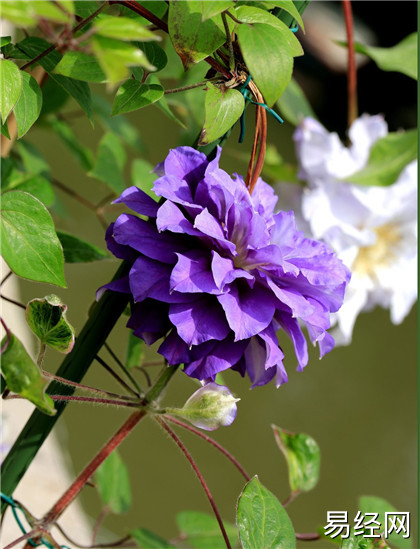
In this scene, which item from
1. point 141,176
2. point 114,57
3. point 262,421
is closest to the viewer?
point 114,57

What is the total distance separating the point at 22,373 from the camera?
6.4 inches

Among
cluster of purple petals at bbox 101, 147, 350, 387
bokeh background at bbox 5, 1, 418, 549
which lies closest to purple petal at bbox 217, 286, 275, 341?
cluster of purple petals at bbox 101, 147, 350, 387

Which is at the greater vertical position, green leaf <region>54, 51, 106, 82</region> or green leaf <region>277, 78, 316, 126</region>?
green leaf <region>277, 78, 316, 126</region>

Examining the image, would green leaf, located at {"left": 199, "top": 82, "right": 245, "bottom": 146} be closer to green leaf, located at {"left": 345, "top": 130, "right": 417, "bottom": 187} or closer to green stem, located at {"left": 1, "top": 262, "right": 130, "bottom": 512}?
green stem, located at {"left": 1, "top": 262, "right": 130, "bottom": 512}

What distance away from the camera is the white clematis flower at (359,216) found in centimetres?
39

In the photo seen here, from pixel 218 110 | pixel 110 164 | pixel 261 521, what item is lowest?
pixel 261 521

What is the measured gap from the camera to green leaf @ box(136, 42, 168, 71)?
206 millimetres

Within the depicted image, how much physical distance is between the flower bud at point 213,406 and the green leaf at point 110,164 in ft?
0.68

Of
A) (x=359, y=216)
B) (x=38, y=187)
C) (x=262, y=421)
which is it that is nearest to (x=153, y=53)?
(x=38, y=187)

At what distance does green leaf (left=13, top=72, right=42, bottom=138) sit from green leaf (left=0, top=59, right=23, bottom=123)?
0.01m

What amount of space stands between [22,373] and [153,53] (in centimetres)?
11

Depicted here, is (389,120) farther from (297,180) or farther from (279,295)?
(279,295)

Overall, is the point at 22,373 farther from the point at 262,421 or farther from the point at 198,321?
the point at 262,421

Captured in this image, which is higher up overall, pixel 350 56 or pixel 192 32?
pixel 350 56
